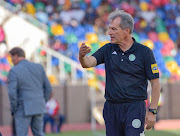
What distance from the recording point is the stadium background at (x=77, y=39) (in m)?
20.9

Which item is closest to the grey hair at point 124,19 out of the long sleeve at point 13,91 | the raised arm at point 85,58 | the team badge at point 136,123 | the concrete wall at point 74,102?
the raised arm at point 85,58

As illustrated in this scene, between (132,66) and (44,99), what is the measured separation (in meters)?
3.34

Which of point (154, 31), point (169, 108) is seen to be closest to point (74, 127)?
point (169, 108)

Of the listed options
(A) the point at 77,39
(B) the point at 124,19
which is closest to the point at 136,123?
(B) the point at 124,19

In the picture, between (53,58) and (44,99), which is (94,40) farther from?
(44,99)

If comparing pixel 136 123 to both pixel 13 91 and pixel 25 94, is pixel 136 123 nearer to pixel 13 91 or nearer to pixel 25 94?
pixel 13 91

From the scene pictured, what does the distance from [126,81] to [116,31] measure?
0.56 m

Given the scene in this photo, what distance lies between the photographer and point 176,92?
22.7m

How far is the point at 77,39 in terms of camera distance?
23.6 m

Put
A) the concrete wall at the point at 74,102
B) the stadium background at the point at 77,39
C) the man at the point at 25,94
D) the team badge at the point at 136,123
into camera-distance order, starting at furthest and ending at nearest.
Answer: the stadium background at the point at 77,39, the concrete wall at the point at 74,102, the man at the point at 25,94, the team badge at the point at 136,123

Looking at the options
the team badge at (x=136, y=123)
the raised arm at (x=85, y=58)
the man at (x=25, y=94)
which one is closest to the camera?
the raised arm at (x=85, y=58)

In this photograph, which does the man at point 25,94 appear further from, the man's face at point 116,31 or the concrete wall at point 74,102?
the concrete wall at point 74,102

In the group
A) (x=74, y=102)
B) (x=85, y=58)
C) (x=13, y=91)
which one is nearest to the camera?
(x=85, y=58)

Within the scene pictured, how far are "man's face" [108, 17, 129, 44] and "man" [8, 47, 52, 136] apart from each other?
2.83 metres
